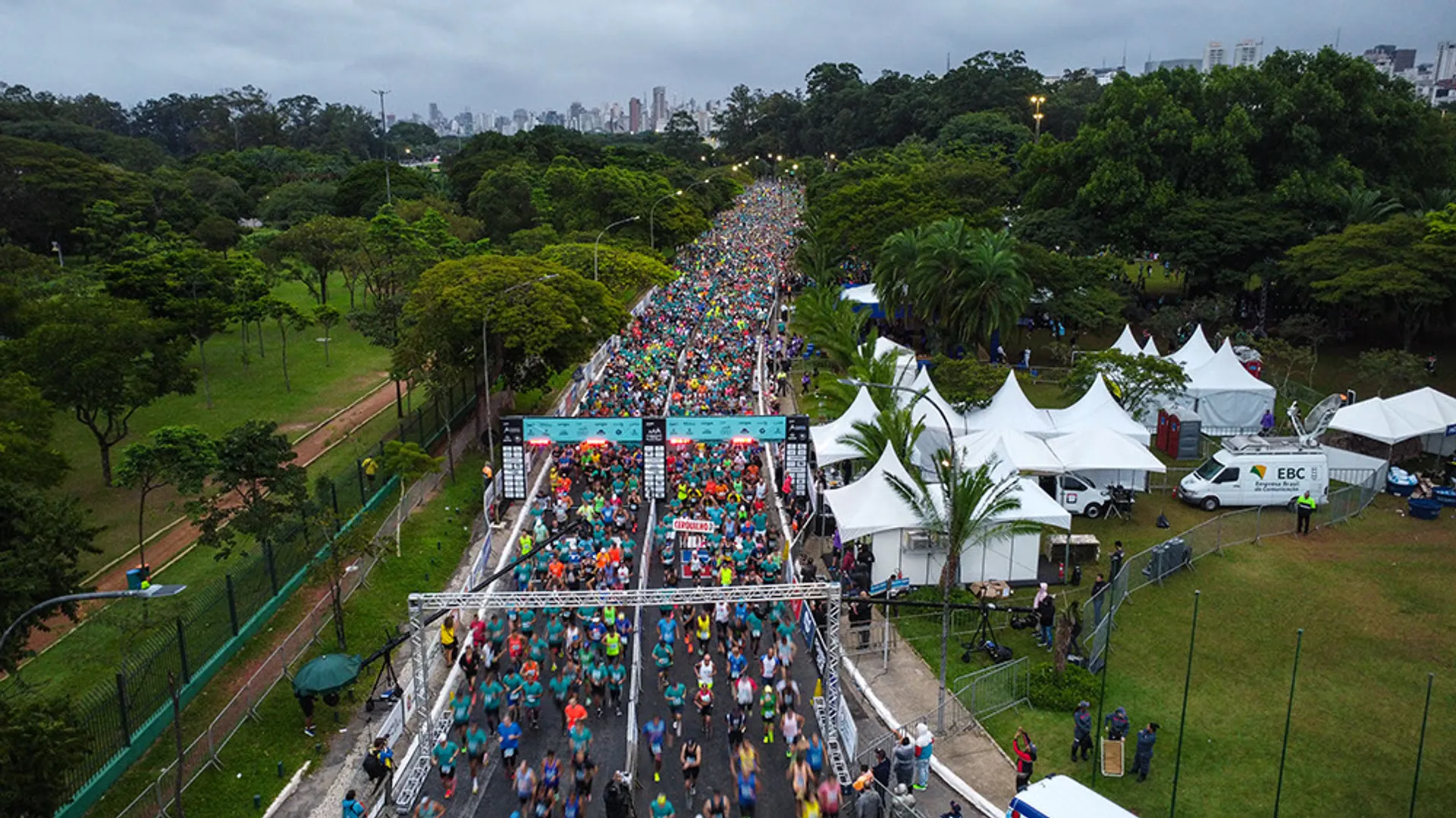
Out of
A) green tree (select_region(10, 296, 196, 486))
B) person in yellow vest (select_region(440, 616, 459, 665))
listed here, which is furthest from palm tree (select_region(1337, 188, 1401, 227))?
green tree (select_region(10, 296, 196, 486))

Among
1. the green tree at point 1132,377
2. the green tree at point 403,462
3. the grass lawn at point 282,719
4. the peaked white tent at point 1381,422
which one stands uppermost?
the green tree at point 1132,377

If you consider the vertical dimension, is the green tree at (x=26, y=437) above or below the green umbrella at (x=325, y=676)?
above

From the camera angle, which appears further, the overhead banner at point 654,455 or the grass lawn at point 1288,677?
the overhead banner at point 654,455

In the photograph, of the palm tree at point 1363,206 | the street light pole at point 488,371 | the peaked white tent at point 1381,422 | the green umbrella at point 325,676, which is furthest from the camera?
the palm tree at point 1363,206

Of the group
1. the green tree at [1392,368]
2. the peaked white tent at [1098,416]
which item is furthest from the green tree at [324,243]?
the green tree at [1392,368]

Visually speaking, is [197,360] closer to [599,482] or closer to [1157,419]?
[599,482]

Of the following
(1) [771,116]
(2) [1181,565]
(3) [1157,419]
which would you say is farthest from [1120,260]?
(1) [771,116]

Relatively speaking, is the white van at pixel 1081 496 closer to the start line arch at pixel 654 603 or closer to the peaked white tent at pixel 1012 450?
the peaked white tent at pixel 1012 450

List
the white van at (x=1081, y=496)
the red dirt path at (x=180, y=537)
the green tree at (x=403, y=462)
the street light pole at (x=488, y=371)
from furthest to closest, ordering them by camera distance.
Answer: the street light pole at (x=488, y=371) → the white van at (x=1081, y=496) → the green tree at (x=403, y=462) → the red dirt path at (x=180, y=537)
